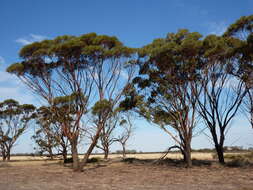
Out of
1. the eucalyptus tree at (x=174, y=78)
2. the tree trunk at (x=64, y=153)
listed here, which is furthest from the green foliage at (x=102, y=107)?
the tree trunk at (x=64, y=153)

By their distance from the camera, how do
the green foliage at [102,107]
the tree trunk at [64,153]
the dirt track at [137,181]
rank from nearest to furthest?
the dirt track at [137,181] < the green foliage at [102,107] < the tree trunk at [64,153]

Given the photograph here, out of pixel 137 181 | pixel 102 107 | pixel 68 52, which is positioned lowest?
pixel 137 181

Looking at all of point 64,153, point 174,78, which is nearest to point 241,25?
point 174,78

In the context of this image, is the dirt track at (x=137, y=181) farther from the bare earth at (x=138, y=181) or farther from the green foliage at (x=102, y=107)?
the green foliage at (x=102, y=107)

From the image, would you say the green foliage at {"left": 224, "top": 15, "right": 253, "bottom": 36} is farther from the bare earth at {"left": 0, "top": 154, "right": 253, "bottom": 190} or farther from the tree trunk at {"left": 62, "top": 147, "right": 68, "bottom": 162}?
the tree trunk at {"left": 62, "top": 147, "right": 68, "bottom": 162}

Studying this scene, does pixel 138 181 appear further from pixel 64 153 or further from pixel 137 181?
pixel 64 153

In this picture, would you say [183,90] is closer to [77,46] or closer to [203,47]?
[203,47]

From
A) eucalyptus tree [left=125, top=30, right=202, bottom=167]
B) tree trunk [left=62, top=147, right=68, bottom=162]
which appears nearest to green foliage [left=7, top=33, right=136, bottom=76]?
eucalyptus tree [left=125, top=30, right=202, bottom=167]

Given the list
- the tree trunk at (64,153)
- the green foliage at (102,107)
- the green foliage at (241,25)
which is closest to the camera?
the green foliage at (241,25)

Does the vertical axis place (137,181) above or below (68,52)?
below

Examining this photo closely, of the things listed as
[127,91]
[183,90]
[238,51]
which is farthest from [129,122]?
[238,51]

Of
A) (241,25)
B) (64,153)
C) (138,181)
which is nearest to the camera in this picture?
(138,181)

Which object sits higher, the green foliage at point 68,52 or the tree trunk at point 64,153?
the green foliage at point 68,52

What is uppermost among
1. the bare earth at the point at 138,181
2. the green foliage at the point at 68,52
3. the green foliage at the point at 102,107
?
the green foliage at the point at 68,52
